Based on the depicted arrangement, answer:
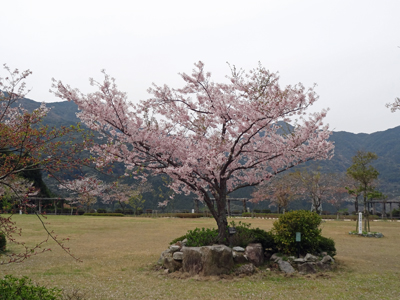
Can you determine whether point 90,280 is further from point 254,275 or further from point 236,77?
point 236,77

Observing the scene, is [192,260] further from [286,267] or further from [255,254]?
[286,267]

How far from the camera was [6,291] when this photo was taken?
14.4ft

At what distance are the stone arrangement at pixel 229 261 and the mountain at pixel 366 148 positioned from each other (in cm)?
6557

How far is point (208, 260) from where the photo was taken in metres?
8.33

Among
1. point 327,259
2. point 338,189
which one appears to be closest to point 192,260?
point 327,259

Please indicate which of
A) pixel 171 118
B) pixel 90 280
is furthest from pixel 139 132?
pixel 90 280

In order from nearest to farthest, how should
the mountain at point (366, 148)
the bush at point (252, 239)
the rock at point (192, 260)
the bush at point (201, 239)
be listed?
the rock at point (192, 260) < the bush at point (201, 239) < the bush at point (252, 239) < the mountain at point (366, 148)

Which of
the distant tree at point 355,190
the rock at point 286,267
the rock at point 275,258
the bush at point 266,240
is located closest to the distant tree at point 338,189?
the distant tree at point 355,190

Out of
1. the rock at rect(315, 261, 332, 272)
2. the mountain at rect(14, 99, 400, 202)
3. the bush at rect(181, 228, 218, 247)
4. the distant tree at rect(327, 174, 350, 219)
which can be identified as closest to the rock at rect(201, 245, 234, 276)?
the bush at rect(181, 228, 218, 247)

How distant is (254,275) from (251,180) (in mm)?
3409

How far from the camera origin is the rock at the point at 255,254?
908 cm

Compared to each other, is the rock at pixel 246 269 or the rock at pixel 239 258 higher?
the rock at pixel 239 258

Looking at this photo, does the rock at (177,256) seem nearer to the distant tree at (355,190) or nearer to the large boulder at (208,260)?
the large boulder at (208,260)

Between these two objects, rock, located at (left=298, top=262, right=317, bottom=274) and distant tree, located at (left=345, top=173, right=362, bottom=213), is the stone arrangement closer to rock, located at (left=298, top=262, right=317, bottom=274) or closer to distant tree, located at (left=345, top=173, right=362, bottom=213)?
rock, located at (left=298, top=262, right=317, bottom=274)
